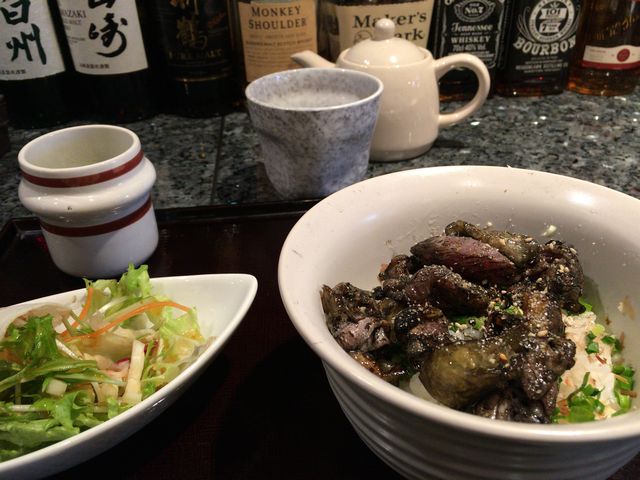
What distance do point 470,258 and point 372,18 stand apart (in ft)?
3.19

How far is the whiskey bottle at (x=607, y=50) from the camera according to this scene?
62.5 inches

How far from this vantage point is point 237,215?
1.20 meters

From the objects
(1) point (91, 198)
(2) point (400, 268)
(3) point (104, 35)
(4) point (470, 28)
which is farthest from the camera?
(4) point (470, 28)

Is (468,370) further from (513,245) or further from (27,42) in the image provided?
(27,42)

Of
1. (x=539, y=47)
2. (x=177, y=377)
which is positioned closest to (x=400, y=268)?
(x=177, y=377)

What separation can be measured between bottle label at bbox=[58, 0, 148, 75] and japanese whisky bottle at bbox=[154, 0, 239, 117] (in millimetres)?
82

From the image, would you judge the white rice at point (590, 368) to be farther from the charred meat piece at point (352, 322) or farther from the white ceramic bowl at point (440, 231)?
the charred meat piece at point (352, 322)

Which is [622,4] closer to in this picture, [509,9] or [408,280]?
[509,9]

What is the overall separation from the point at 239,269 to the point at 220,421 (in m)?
0.37

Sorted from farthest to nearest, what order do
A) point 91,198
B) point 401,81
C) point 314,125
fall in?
point 401,81
point 314,125
point 91,198

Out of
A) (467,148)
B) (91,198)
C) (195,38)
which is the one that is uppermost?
(195,38)

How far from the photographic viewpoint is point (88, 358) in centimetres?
84

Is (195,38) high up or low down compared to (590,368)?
up

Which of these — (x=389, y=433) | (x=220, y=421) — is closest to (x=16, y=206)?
(x=220, y=421)
